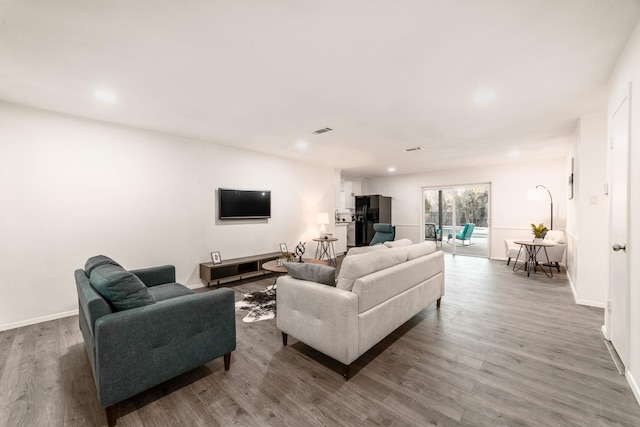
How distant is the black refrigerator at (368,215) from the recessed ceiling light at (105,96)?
7022 mm

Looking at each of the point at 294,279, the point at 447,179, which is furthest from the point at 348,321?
the point at 447,179

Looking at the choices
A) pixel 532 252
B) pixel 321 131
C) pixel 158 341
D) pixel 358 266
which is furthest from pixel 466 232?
pixel 158 341

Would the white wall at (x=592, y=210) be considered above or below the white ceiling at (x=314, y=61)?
below

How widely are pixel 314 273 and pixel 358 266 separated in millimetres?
408

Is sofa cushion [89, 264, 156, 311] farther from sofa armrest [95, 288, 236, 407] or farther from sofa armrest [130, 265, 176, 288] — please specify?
sofa armrest [130, 265, 176, 288]

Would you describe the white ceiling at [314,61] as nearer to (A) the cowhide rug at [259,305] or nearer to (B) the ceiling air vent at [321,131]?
(B) the ceiling air vent at [321,131]

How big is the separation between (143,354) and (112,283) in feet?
1.62

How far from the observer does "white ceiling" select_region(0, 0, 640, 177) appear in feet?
5.50

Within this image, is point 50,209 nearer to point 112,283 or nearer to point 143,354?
point 112,283

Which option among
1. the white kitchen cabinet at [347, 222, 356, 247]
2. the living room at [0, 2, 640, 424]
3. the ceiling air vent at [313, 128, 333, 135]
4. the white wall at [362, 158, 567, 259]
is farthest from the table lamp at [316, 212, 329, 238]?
the white wall at [362, 158, 567, 259]

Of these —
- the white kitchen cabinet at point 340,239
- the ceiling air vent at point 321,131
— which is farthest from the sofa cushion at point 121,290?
the white kitchen cabinet at point 340,239

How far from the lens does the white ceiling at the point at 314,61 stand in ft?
5.50

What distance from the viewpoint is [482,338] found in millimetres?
2643

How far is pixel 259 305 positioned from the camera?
11.8ft
